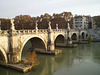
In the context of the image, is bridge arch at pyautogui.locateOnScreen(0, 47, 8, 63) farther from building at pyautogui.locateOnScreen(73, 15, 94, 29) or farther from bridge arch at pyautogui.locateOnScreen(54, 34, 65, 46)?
building at pyautogui.locateOnScreen(73, 15, 94, 29)

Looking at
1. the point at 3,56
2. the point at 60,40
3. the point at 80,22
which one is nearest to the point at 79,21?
the point at 80,22

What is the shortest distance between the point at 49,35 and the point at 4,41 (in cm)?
868

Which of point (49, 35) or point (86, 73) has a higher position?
point (49, 35)

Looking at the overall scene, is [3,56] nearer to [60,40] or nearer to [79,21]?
[60,40]

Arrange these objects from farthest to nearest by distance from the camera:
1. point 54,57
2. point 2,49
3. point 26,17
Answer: point 26,17, point 54,57, point 2,49

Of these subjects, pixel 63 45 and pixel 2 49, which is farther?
pixel 63 45

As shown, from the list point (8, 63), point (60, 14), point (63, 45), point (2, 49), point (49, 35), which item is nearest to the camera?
point (2, 49)

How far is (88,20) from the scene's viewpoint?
52.2 metres

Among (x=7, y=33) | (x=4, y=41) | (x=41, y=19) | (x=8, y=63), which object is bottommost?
(x=8, y=63)

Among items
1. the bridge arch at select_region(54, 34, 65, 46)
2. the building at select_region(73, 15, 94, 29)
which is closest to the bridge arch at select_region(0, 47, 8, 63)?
the bridge arch at select_region(54, 34, 65, 46)

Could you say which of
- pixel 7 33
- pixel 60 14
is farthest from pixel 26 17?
pixel 7 33

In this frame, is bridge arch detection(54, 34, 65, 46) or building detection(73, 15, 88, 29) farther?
building detection(73, 15, 88, 29)

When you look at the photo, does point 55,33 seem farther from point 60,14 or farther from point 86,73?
point 60,14

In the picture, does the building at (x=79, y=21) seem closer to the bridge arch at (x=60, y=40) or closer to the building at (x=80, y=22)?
the building at (x=80, y=22)
